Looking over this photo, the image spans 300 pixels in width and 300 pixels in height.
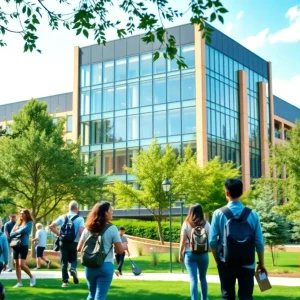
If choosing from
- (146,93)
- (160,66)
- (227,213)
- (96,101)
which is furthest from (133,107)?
(227,213)

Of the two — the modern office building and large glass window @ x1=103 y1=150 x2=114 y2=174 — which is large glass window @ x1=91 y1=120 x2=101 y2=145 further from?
large glass window @ x1=103 y1=150 x2=114 y2=174

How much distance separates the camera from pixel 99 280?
245 inches

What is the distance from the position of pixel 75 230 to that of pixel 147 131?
123 ft

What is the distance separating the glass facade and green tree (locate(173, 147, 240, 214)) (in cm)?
727

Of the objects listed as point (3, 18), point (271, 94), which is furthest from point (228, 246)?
point (271, 94)

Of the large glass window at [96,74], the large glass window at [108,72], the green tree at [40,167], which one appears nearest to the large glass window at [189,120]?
the large glass window at [108,72]

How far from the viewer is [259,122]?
54.4 metres

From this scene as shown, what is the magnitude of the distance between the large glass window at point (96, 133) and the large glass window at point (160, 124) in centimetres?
642

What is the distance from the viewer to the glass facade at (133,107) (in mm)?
46688

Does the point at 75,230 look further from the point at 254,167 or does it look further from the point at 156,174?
the point at 254,167

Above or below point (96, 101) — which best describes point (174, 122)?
below

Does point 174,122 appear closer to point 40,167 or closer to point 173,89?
point 173,89

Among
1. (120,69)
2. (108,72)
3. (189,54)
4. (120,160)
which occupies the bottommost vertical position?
(120,160)

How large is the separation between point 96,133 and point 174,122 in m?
8.74
